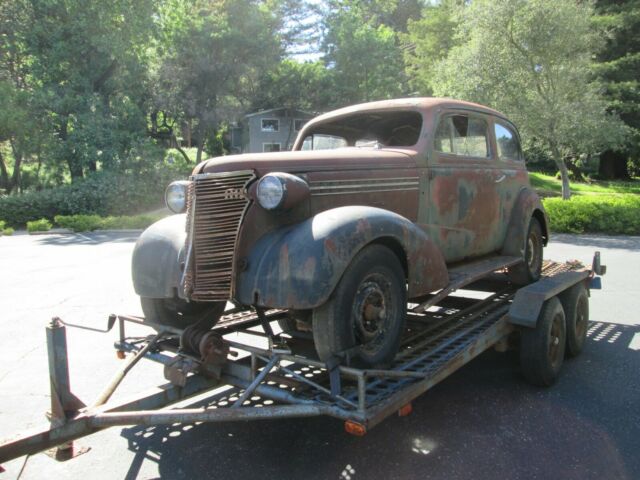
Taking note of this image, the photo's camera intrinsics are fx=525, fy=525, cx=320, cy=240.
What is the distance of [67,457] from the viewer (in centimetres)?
292

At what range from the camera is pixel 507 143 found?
18.4 feet

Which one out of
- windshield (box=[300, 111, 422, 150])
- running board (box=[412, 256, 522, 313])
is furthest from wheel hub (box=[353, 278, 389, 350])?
windshield (box=[300, 111, 422, 150])

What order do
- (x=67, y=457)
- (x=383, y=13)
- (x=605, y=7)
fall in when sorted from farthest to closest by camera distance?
(x=383, y=13) → (x=605, y=7) → (x=67, y=457)

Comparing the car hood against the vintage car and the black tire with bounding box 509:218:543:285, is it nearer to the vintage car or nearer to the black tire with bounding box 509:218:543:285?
the vintage car

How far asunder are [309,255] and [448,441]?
1564 millimetres

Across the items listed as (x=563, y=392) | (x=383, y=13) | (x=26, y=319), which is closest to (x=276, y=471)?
(x=563, y=392)

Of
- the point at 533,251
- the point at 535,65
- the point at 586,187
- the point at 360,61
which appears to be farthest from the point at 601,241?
the point at 360,61

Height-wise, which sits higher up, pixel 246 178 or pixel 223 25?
pixel 223 25

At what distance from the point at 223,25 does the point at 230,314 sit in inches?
1052

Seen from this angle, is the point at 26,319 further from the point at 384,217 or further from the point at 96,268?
the point at 384,217

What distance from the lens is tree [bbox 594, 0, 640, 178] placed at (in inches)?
889

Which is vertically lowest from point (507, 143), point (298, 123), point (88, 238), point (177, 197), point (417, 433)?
point (88, 238)

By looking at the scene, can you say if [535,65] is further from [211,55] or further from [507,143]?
[211,55]

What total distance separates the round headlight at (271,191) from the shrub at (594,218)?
12.8m
